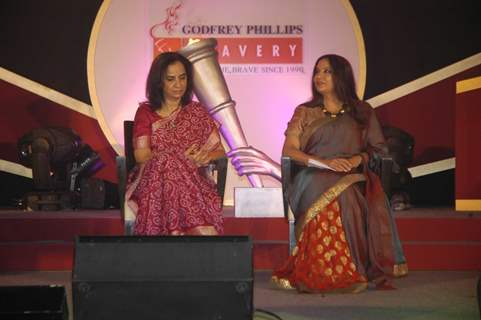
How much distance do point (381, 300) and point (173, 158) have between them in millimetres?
1252

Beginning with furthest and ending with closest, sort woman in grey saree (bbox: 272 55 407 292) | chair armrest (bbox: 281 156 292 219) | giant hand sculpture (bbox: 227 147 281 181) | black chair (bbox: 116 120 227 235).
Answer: giant hand sculpture (bbox: 227 147 281 181), chair armrest (bbox: 281 156 292 219), woman in grey saree (bbox: 272 55 407 292), black chair (bbox: 116 120 227 235)

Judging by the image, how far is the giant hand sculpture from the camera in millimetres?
6945

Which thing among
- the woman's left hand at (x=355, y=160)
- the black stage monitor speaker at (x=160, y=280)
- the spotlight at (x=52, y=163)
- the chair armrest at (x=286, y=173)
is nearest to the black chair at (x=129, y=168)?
the chair armrest at (x=286, y=173)

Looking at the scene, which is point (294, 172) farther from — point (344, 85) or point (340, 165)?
point (344, 85)

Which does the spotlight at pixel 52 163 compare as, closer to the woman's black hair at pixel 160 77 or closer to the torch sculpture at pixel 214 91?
the torch sculpture at pixel 214 91

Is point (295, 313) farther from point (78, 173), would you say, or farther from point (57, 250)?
point (78, 173)

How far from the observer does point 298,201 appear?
4656 millimetres

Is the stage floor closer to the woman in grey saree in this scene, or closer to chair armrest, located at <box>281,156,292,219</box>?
the woman in grey saree

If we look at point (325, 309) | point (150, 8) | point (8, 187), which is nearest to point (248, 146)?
point (150, 8)

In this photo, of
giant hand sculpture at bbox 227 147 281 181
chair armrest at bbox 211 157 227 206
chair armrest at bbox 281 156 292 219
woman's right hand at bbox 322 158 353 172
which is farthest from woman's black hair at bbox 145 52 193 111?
giant hand sculpture at bbox 227 147 281 181

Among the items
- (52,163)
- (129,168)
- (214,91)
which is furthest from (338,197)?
(52,163)

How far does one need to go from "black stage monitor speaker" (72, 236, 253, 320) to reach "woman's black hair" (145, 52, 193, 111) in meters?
1.79

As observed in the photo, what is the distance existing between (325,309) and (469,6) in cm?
390

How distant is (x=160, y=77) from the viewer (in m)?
4.39
